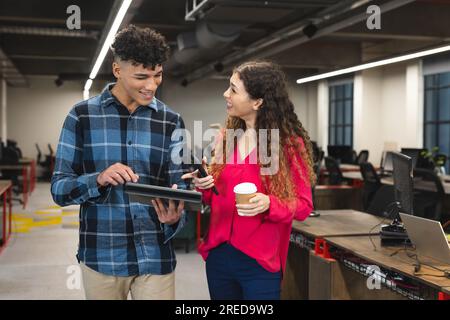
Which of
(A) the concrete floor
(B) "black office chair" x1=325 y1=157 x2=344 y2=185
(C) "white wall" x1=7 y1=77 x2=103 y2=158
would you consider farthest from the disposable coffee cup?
(C) "white wall" x1=7 y1=77 x2=103 y2=158

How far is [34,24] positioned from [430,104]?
7.96m

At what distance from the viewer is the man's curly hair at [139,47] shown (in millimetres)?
1633

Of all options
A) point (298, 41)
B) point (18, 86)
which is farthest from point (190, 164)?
point (18, 86)

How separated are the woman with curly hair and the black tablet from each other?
1.31 ft

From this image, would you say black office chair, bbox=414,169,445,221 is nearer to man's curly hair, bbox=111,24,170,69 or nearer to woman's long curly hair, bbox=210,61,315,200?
woman's long curly hair, bbox=210,61,315,200

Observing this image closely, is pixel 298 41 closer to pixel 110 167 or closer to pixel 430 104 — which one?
pixel 430 104

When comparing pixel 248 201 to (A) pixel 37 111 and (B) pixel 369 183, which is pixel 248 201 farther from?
(A) pixel 37 111

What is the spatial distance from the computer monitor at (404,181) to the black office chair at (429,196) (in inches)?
119

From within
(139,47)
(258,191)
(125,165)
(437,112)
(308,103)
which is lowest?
(258,191)

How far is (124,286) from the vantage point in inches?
66.9

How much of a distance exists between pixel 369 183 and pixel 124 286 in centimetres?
635

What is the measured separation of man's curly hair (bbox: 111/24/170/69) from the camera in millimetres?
1633

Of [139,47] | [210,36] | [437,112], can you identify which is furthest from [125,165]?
[437,112]

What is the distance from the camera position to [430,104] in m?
11.4
